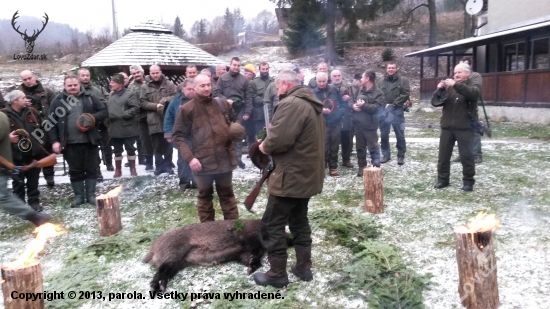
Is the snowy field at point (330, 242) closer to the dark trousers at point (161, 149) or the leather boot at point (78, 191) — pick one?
the leather boot at point (78, 191)

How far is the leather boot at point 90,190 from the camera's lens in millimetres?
6758

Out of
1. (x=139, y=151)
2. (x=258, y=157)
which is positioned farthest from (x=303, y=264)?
(x=139, y=151)

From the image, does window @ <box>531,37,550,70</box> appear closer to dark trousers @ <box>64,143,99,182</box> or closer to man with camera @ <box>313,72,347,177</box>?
man with camera @ <box>313,72,347,177</box>

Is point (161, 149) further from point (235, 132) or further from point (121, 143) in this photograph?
point (235, 132)

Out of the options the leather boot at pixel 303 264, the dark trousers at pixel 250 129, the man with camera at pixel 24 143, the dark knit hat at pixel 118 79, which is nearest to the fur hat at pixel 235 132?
the leather boot at pixel 303 264

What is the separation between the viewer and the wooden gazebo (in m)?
12.2

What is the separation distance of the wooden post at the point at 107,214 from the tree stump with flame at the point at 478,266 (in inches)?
162

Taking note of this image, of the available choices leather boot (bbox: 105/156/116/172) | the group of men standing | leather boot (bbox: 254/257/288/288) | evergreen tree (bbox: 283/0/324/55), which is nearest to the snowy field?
leather boot (bbox: 254/257/288/288)

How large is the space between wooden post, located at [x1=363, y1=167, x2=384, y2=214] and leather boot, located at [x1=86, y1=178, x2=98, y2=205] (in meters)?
4.31

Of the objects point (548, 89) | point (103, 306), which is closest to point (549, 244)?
point (103, 306)

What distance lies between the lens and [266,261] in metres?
4.48

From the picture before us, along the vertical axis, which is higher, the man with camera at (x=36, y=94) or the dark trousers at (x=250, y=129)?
the man with camera at (x=36, y=94)

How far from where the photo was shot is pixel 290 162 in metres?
3.73

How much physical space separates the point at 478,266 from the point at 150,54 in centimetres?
1149
